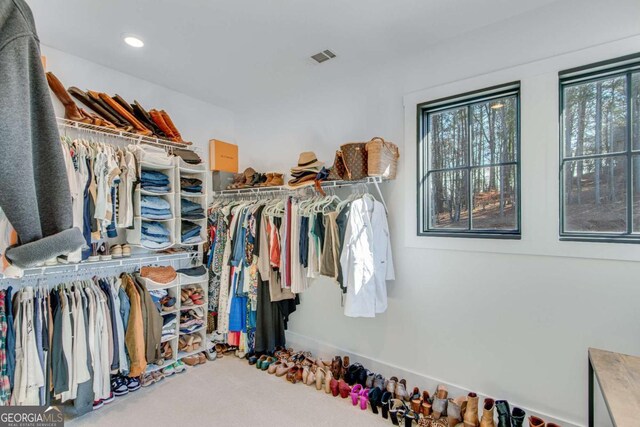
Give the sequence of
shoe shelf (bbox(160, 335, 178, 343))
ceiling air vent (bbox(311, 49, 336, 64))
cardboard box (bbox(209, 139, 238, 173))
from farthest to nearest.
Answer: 1. cardboard box (bbox(209, 139, 238, 173))
2. shoe shelf (bbox(160, 335, 178, 343))
3. ceiling air vent (bbox(311, 49, 336, 64))

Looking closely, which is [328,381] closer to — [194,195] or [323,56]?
[194,195]

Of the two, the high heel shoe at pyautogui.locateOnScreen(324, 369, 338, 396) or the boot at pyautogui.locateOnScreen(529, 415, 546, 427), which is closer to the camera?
the boot at pyautogui.locateOnScreen(529, 415, 546, 427)

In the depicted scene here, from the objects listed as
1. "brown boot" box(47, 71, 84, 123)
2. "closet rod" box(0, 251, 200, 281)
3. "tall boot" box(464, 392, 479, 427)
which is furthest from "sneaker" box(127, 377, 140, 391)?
"tall boot" box(464, 392, 479, 427)

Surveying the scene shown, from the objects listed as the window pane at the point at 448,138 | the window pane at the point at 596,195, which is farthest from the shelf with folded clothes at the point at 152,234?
the window pane at the point at 596,195

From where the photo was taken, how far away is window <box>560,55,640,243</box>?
1.76 m

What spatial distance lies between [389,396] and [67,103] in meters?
3.32

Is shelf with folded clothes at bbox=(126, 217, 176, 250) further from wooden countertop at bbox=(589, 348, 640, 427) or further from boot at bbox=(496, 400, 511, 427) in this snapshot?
wooden countertop at bbox=(589, 348, 640, 427)

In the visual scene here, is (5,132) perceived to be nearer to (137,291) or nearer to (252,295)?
(137,291)

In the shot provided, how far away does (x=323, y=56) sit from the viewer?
2.54 m

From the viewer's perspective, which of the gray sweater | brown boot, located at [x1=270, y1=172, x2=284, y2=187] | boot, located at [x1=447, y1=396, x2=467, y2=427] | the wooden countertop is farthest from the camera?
brown boot, located at [x1=270, y1=172, x2=284, y2=187]

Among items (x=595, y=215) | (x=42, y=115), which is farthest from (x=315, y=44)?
(x=595, y=215)

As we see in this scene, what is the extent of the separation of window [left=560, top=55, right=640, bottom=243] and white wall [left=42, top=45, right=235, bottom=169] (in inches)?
129

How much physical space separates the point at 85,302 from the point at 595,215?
11.4 ft

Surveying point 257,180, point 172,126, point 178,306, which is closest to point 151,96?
point 172,126
